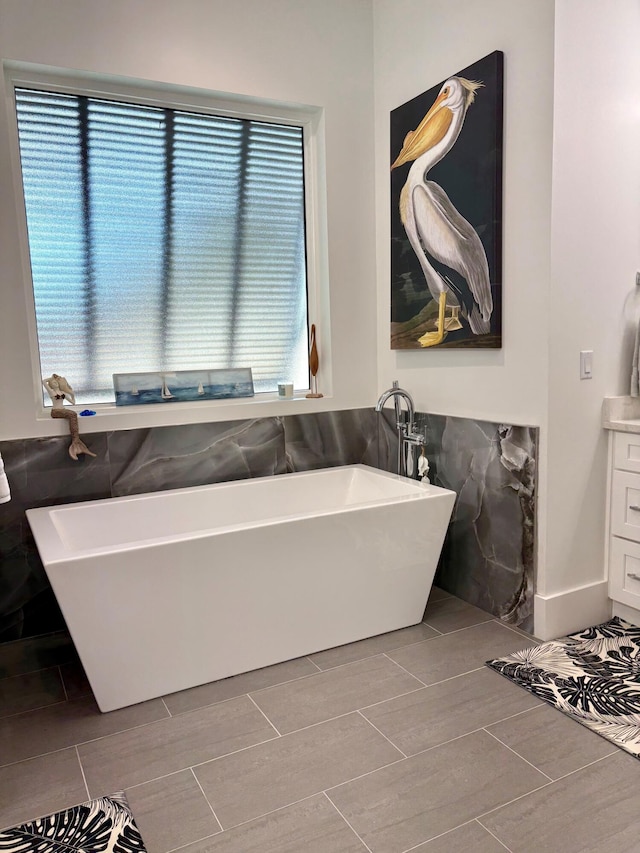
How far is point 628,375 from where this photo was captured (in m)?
2.90

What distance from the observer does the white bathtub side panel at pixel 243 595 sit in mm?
2293

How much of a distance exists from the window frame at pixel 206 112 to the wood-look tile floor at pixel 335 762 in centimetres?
123

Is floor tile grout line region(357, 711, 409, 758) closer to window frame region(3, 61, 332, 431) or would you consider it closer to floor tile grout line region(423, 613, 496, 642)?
floor tile grout line region(423, 613, 496, 642)

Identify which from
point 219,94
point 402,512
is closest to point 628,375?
point 402,512

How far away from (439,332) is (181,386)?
1334 millimetres

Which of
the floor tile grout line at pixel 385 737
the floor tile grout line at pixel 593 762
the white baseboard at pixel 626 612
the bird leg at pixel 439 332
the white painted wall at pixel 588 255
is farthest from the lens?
the bird leg at pixel 439 332

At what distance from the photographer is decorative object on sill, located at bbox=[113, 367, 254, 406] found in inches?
128

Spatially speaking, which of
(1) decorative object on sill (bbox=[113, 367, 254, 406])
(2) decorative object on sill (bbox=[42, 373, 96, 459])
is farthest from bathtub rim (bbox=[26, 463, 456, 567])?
(1) decorative object on sill (bbox=[113, 367, 254, 406])

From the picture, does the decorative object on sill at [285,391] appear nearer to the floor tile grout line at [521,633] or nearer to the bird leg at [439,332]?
the bird leg at [439,332]

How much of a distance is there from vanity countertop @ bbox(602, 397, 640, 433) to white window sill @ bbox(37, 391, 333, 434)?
4.71 feet

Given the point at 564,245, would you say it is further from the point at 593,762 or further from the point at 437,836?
the point at 437,836

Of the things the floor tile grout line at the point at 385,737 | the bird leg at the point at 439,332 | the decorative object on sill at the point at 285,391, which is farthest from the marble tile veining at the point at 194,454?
the floor tile grout line at the point at 385,737

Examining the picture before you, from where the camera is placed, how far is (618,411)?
112 inches

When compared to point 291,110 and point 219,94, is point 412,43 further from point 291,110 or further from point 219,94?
point 219,94
